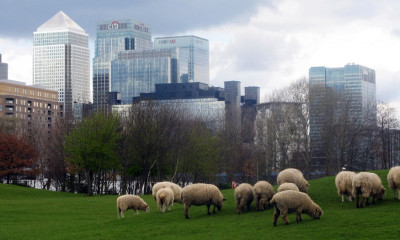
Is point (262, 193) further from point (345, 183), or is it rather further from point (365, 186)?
point (365, 186)

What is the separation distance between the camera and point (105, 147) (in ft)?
279

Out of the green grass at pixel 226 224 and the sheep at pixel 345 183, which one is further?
the sheep at pixel 345 183

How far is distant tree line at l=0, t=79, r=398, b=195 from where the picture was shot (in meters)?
88.1

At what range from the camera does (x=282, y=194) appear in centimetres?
3100

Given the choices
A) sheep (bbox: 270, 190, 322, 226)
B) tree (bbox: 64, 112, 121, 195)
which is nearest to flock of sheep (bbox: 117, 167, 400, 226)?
sheep (bbox: 270, 190, 322, 226)

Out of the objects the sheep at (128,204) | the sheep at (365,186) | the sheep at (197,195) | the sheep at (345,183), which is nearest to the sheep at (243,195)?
the sheep at (197,195)


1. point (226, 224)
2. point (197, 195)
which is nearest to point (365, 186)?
point (226, 224)

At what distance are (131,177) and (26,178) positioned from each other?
3672 cm

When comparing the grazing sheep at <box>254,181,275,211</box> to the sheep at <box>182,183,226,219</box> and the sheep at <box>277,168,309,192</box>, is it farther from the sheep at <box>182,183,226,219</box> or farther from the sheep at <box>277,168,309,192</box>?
the sheep at <box>277,168,309,192</box>

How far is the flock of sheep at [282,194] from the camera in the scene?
3109 centimetres

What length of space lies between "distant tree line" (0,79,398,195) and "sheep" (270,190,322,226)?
55.5 meters

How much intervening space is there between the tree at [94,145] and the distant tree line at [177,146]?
0.41 feet

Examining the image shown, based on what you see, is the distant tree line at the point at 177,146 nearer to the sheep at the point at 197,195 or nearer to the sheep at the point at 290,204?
the sheep at the point at 197,195

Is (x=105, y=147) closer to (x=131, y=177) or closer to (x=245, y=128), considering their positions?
(x=131, y=177)
